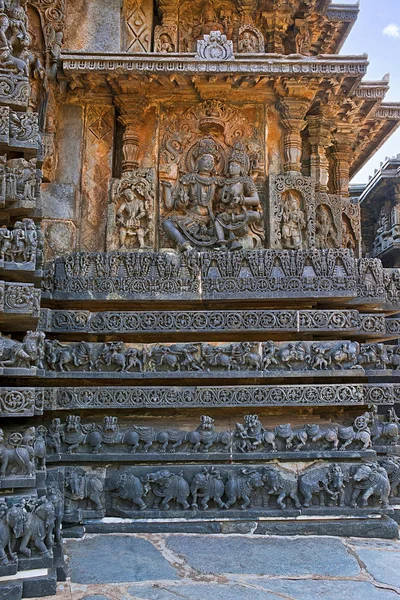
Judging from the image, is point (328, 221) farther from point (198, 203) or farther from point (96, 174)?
point (96, 174)

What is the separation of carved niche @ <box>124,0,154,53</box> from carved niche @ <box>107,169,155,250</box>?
7.69ft

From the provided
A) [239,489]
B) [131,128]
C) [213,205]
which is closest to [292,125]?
[213,205]

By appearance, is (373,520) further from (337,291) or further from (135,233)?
(135,233)

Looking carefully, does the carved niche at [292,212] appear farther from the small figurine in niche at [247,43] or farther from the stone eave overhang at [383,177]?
the stone eave overhang at [383,177]

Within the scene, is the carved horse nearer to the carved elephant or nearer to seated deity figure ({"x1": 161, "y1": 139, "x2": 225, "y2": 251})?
the carved elephant

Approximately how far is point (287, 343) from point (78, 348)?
2.74m

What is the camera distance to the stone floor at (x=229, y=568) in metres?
4.75

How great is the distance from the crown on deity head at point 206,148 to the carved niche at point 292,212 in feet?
3.21

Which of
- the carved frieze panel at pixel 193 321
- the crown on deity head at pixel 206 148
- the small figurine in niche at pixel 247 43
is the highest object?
the small figurine in niche at pixel 247 43

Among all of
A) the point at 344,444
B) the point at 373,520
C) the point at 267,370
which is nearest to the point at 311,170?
the point at 267,370

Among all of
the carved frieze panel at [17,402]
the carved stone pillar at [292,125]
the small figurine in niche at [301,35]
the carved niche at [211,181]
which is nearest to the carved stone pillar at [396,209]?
the small figurine in niche at [301,35]

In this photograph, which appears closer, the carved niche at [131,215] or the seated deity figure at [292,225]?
the carved niche at [131,215]

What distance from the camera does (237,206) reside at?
854 centimetres

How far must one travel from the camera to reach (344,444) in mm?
7285
